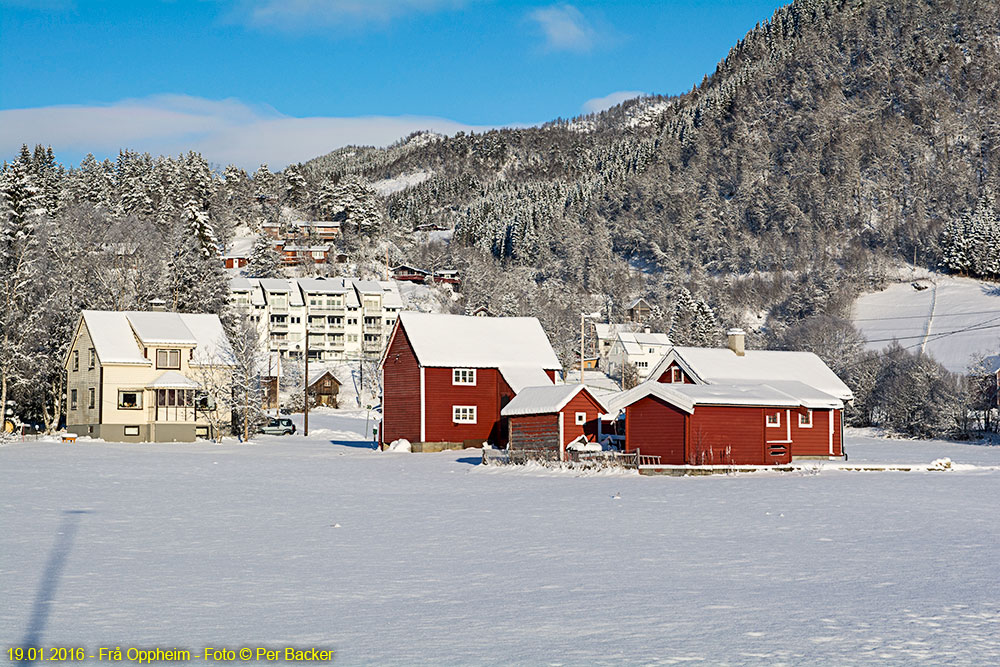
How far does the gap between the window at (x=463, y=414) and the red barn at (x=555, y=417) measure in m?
6.89

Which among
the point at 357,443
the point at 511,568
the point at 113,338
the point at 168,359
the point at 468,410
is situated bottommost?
the point at 511,568

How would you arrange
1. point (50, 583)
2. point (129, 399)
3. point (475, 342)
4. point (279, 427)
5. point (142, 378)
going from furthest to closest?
point (279, 427) < point (142, 378) < point (129, 399) < point (475, 342) < point (50, 583)

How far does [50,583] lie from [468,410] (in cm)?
3730

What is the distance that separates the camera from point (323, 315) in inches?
4892

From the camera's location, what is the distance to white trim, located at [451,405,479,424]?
52.0m

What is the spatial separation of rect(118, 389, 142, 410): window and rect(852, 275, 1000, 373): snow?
7455 centimetres

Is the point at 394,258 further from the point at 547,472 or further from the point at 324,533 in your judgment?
the point at 324,533

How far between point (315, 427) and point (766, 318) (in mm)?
107628

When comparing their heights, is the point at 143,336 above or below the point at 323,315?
below

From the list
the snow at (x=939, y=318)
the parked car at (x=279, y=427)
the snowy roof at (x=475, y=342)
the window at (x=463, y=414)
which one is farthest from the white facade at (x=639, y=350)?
the window at (x=463, y=414)

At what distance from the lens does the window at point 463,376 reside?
52.2m

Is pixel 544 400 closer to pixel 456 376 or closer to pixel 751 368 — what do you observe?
pixel 456 376

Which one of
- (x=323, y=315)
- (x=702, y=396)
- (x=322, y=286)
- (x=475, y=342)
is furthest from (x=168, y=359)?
(x=322, y=286)

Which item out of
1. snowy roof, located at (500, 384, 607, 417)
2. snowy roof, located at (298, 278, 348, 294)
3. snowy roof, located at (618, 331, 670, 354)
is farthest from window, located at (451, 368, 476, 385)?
snowy roof, located at (618, 331, 670, 354)
